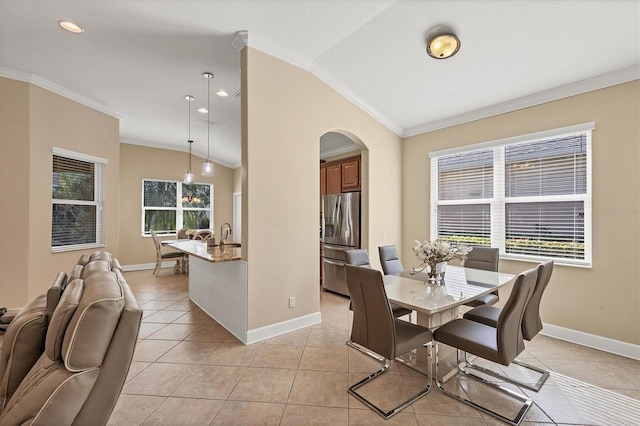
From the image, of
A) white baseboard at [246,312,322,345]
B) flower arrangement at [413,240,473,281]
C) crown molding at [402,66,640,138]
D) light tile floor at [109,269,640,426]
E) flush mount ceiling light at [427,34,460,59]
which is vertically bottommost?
light tile floor at [109,269,640,426]

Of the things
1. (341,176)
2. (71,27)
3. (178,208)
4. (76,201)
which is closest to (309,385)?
(341,176)

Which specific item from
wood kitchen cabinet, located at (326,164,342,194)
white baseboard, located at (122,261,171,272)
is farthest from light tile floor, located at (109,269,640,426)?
white baseboard, located at (122,261,171,272)

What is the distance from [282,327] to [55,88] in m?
4.33

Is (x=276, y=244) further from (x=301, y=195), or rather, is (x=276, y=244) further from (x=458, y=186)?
(x=458, y=186)

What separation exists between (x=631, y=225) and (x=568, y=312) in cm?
106

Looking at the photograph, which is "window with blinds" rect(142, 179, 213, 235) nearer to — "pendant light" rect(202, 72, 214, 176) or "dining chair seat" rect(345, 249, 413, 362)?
"pendant light" rect(202, 72, 214, 176)

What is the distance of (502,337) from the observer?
5.84 feet

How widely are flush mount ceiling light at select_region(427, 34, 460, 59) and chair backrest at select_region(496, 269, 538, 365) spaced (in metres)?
2.10

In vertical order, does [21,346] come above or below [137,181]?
below

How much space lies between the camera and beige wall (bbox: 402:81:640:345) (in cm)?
270

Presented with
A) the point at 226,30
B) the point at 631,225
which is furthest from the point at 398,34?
the point at 631,225

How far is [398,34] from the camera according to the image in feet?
9.09

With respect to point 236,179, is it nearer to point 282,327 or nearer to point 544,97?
point 282,327

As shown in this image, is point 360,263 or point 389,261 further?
point 389,261
